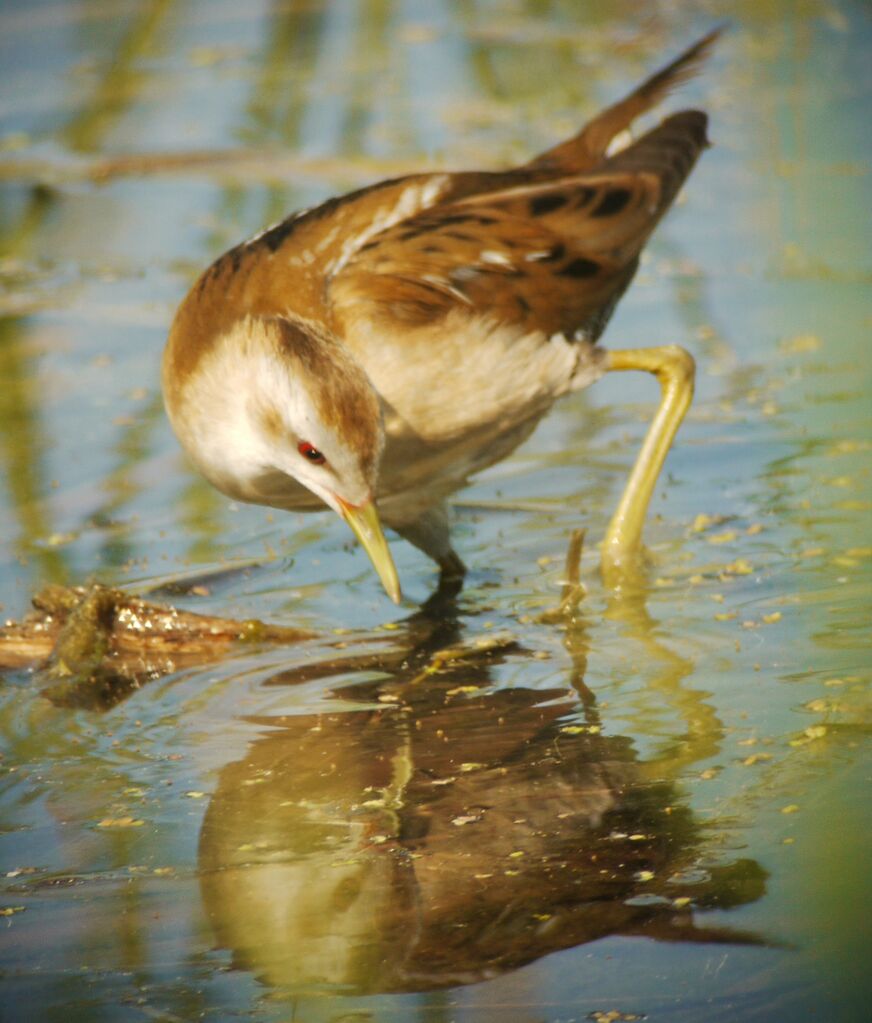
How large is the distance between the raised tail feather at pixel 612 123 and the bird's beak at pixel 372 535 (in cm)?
198

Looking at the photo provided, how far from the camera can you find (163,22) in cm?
1355

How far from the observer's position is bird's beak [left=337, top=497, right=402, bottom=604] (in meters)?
4.55

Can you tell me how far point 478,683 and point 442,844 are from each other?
3.39ft

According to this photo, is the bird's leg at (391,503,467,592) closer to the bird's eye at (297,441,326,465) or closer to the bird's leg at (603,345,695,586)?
the bird's leg at (603,345,695,586)

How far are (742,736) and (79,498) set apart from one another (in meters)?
3.24

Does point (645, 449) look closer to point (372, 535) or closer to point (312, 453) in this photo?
point (372, 535)

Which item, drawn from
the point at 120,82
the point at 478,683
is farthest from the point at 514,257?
the point at 120,82

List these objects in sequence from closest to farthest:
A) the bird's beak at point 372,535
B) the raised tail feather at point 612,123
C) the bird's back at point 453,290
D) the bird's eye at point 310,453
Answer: the bird's eye at point 310,453 → the bird's beak at point 372,535 → the bird's back at point 453,290 → the raised tail feather at point 612,123

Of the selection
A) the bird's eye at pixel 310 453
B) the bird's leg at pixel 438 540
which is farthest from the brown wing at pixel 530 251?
the bird's leg at pixel 438 540

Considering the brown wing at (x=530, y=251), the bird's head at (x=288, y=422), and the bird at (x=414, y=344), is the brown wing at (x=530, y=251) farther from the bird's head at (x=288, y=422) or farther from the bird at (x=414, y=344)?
the bird's head at (x=288, y=422)

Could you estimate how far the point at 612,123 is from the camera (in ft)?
19.9

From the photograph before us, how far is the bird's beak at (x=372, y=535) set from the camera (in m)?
4.55

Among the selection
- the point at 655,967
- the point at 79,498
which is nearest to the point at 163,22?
the point at 79,498

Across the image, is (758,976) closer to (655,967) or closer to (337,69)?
(655,967)
